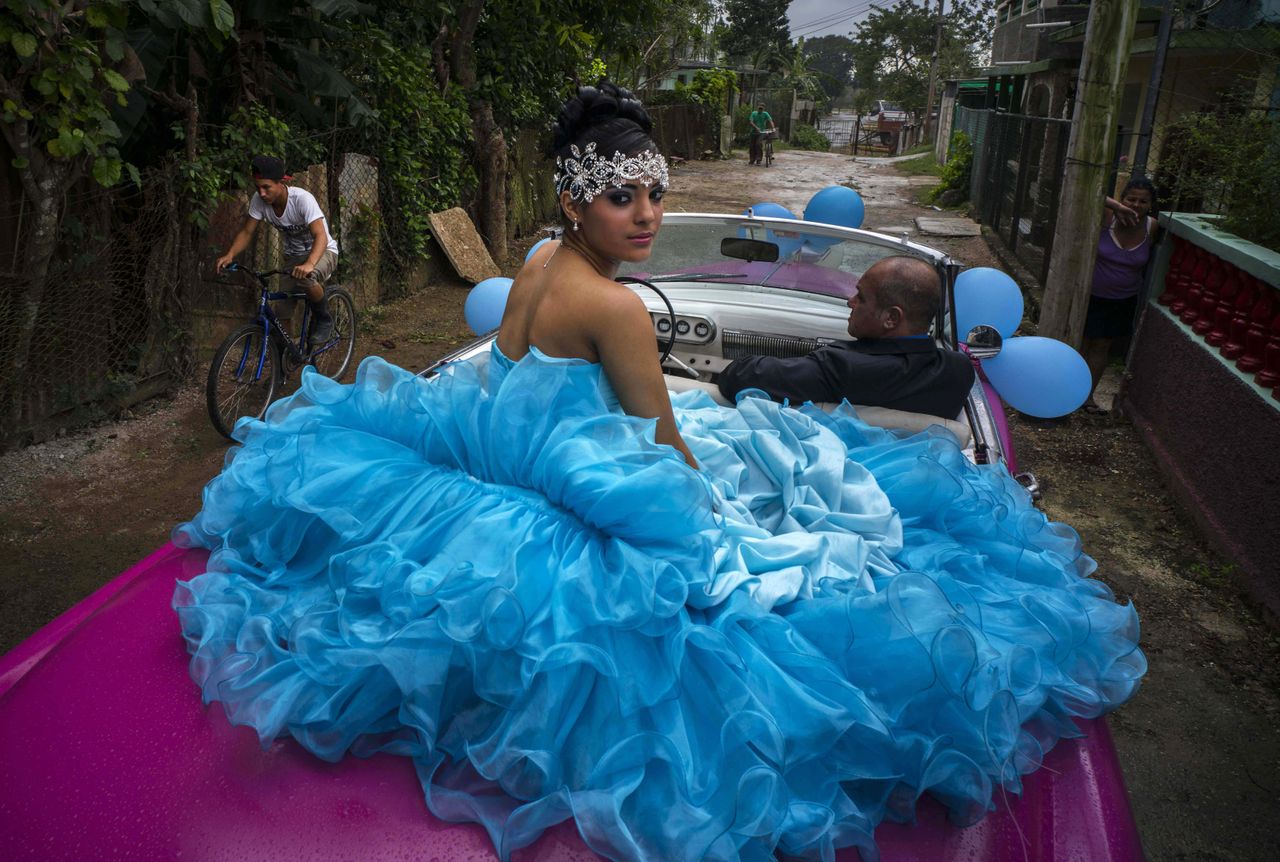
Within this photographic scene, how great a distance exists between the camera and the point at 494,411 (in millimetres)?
1909

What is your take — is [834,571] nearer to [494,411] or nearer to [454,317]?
[494,411]

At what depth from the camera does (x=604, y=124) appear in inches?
84.8

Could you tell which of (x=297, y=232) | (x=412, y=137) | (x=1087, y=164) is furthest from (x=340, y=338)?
(x=1087, y=164)

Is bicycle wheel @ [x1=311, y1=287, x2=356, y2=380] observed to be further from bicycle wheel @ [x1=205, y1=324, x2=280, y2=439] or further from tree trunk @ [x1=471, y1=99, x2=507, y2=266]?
tree trunk @ [x1=471, y1=99, x2=507, y2=266]

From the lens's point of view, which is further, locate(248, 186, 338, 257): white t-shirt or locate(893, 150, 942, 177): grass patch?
→ locate(893, 150, 942, 177): grass patch

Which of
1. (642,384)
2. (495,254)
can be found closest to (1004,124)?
(495,254)

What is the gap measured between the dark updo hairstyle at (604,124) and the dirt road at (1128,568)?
2.73 m

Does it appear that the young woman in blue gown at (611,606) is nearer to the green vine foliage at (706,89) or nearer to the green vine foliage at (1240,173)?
the green vine foliage at (1240,173)

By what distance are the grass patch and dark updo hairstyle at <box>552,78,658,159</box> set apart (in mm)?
24986

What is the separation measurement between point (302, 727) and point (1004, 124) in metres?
15.1

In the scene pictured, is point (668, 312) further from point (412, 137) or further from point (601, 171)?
point (412, 137)

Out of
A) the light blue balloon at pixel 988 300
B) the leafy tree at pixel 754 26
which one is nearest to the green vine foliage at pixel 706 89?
the light blue balloon at pixel 988 300

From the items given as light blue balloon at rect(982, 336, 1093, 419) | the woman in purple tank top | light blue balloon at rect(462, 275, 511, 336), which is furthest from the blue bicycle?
the woman in purple tank top

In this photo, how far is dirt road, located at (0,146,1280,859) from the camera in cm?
322
